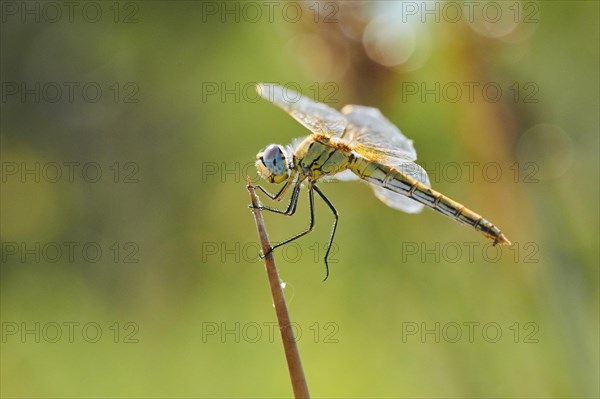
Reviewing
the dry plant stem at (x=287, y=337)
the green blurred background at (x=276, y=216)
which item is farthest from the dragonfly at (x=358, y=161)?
the dry plant stem at (x=287, y=337)

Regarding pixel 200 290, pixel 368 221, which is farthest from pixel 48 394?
pixel 368 221

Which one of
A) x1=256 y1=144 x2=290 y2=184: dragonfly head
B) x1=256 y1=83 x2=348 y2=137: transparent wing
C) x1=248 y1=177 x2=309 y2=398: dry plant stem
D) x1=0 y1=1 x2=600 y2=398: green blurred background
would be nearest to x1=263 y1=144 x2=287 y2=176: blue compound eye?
x1=256 y1=144 x2=290 y2=184: dragonfly head

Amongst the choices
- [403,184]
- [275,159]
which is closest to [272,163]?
[275,159]

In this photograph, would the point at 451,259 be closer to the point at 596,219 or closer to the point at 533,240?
the point at 533,240

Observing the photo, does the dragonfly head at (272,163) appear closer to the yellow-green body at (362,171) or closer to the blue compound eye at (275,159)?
the blue compound eye at (275,159)

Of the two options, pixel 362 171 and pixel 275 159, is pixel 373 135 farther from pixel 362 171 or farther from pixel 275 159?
pixel 275 159

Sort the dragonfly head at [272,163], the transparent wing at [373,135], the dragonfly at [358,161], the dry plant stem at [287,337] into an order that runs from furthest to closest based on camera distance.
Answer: the transparent wing at [373,135], the dragonfly at [358,161], the dragonfly head at [272,163], the dry plant stem at [287,337]
